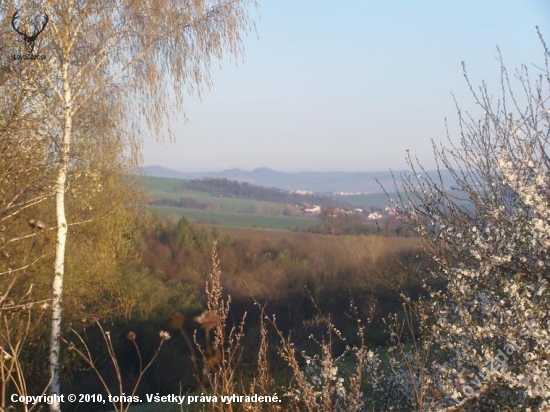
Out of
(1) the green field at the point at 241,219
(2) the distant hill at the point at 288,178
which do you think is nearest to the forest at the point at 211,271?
(1) the green field at the point at 241,219

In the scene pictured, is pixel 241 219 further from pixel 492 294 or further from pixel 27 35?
pixel 492 294

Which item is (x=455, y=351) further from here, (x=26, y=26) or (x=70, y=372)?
(x=70, y=372)

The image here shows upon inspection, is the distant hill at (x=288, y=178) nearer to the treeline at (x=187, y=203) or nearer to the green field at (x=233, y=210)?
the green field at (x=233, y=210)

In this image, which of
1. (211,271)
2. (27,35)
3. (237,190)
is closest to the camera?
(211,271)

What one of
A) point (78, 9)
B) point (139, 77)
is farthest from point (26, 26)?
point (139, 77)

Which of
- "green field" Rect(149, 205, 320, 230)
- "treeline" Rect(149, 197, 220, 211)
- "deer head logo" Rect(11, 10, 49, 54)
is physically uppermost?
"deer head logo" Rect(11, 10, 49, 54)

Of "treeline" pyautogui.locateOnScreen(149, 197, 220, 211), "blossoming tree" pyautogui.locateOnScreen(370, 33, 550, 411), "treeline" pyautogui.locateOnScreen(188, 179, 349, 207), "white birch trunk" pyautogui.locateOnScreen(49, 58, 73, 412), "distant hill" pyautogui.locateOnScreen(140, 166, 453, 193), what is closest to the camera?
"blossoming tree" pyautogui.locateOnScreen(370, 33, 550, 411)

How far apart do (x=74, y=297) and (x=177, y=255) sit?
1890 cm

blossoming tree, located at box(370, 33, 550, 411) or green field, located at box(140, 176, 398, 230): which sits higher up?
blossoming tree, located at box(370, 33, 550, 411)

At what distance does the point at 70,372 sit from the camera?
46.2 feet

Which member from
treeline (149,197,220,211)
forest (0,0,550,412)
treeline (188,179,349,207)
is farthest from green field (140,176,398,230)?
forest (0,0,550,412)

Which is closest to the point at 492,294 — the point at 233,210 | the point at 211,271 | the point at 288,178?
the point at 211,271

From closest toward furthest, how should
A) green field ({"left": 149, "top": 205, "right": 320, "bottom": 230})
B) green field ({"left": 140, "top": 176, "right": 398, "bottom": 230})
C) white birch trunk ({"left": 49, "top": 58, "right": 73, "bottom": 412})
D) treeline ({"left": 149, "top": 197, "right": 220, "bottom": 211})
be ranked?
white birch trunk ({"left": 49, "top": 58, "right": 73, "bottom": 412}), green field ({"left": 149, "top": 205, "right": 320, "bottom": 230}), green field ({"left": 140, "top": 176, "right": 398, "bottom": 230}), treeline ({"left": 149, "top": 197, "right": 220, "bottom": 211})

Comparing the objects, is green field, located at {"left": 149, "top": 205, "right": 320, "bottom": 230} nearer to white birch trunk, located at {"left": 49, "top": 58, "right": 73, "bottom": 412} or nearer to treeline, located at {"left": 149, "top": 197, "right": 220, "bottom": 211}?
treeline, located at {"left": 149, "top": 197, "right": 220, "bottom": 211}
